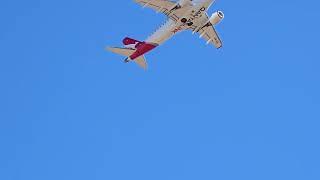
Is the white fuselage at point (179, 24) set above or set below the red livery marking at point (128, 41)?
below

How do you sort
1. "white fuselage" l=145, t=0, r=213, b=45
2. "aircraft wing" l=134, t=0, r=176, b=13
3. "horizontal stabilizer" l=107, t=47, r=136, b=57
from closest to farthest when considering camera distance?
1. "white fuselage" l=145, t=0, r=213, b=45
2. "aircraft wing" l=134, t=0, r=176, b=13
3. "horizontal stabilizer" l=107, t=47, r=136, b=57

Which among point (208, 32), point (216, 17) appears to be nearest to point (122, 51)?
point (208, 32)

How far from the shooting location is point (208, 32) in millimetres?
135250

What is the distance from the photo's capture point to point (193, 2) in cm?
A: 12650

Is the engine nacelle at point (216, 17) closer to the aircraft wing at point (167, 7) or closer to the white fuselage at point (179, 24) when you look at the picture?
the white fuselage at point (179, 24)

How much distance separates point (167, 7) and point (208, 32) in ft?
35.6

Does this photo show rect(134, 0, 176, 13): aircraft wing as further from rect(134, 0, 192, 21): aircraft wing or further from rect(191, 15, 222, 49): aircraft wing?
rect(191, 15, 222, 49): aircraft wing

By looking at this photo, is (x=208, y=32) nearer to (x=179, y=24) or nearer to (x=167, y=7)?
(x=179, y=24)

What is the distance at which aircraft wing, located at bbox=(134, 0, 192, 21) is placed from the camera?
4975 inches

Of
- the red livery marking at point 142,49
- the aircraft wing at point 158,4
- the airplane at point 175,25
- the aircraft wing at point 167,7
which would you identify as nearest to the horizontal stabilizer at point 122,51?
the airplane at point 175,25

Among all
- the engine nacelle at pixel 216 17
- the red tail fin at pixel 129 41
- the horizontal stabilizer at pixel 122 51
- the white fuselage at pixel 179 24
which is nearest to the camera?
the white fuselage at pixel 179 24

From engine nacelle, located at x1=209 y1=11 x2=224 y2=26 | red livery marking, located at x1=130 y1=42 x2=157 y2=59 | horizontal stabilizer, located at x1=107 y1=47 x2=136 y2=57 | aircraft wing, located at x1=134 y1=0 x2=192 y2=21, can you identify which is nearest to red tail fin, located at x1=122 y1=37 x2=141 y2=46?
red livery marking, located at x1=130 y1=42 x2=157 y2=59

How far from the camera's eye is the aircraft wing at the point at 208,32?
132 metres

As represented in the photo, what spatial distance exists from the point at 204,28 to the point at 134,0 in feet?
45.4
